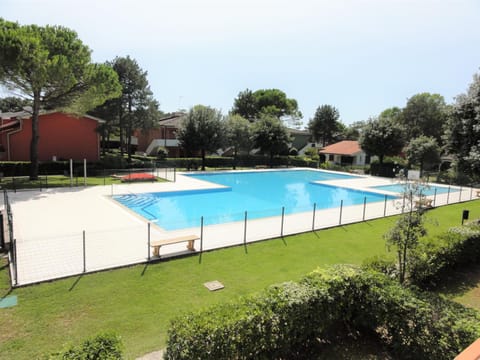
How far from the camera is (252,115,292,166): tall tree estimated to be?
36219mm

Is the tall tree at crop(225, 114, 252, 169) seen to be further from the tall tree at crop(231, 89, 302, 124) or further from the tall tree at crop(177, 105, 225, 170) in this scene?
the tall tree at crop(231, 89, 302, 124)

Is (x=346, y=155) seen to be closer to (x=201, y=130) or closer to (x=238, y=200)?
(x=201, y=130)

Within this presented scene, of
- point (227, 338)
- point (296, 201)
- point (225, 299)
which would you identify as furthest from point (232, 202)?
point (227, 338)

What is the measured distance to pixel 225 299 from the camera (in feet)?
21.7

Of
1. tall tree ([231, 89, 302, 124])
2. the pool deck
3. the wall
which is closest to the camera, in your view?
the pool deck

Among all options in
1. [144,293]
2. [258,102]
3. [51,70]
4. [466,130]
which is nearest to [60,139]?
[51,70]

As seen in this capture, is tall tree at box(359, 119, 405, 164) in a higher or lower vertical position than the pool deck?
higher

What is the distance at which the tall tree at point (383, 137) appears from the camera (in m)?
31.2

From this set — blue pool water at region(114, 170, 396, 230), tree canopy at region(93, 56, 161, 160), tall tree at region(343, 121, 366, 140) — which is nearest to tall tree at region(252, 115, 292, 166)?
blue pool water at region(114, 170, 396, 230)

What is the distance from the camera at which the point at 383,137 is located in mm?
31234

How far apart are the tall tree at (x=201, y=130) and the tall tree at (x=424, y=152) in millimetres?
19432

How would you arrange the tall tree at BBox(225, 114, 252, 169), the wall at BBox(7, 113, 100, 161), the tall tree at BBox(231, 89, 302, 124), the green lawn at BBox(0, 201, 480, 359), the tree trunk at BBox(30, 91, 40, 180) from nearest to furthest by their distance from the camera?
1. the green lawn at BBox(0, 201, 480, 359)
2. the tree trunk at BBox(30, 91, 40, 180)
3. the wall at BBox(7, 113, 100, 161)
4. the tall tree at BBox(225, 114, 252, 169)
5. the tall tree at BBox(231, 89, 302, 124)

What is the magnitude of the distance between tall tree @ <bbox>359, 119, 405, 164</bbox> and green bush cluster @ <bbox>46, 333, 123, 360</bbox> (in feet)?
107

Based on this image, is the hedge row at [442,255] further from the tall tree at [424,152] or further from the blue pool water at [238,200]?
the tall tree at [424,152]
